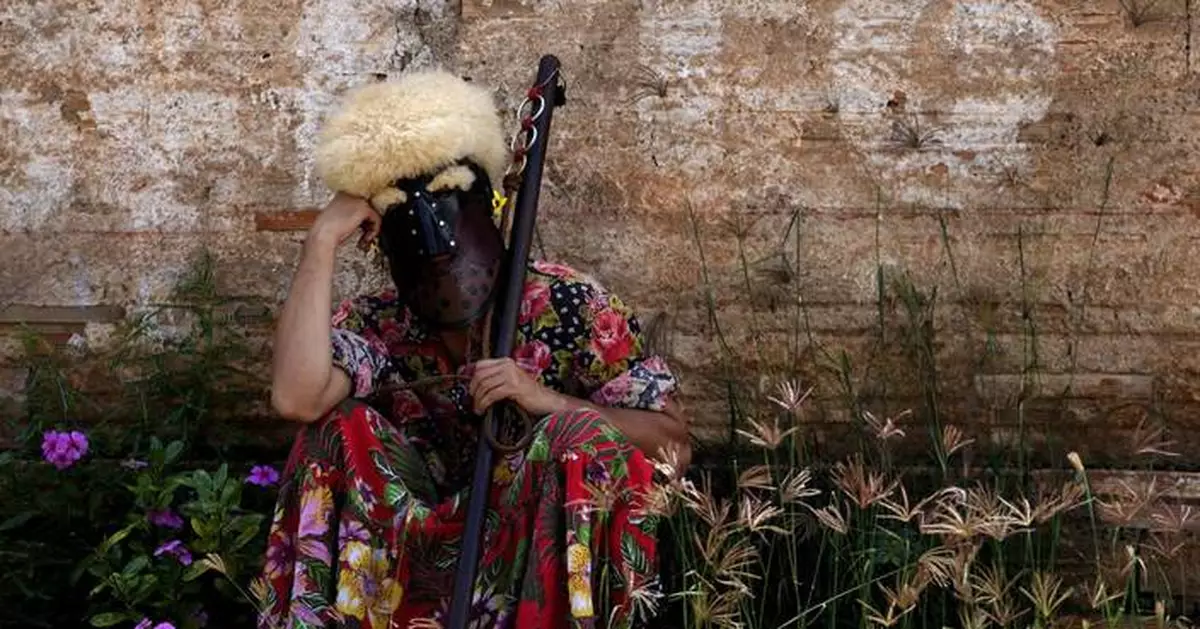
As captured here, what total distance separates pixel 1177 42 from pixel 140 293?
10.5ft

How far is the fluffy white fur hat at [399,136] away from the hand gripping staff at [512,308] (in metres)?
0.12

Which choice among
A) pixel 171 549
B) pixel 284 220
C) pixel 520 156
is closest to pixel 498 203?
pixel 520 156

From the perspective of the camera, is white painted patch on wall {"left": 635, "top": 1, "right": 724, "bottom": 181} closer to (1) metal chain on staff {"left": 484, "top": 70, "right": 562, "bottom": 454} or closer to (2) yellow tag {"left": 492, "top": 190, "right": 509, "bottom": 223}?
(1) metal chain on staff {"left": 484, "top": 70, "right": 562, "bottom": 454}

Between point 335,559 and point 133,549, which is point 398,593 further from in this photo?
point 133,549

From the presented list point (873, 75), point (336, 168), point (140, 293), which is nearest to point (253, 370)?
point (140, 293)

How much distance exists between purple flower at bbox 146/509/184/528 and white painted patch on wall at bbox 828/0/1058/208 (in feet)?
7.28

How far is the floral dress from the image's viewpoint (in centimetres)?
391

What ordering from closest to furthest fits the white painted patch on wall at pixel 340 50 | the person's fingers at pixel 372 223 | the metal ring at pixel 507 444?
1. the metal ring at pixel 507 444
2. the person's fingers at pixel 372 223
3. the white painted patch on wall at pixel 340 50

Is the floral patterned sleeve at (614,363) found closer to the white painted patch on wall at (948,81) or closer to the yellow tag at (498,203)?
the yellow tag at (498,203)

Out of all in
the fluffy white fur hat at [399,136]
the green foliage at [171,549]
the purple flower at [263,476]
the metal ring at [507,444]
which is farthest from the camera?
the purple flower at [263,476]

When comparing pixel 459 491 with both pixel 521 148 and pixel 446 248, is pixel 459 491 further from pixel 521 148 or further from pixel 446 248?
pixel 521 148

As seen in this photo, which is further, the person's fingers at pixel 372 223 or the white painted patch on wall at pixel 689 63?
the white painted patch on wall at pixel 689 63

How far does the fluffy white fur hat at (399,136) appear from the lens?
162 inches

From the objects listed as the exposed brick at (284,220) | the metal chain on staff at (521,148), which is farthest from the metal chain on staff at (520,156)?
the exposed brick at (284,220)
